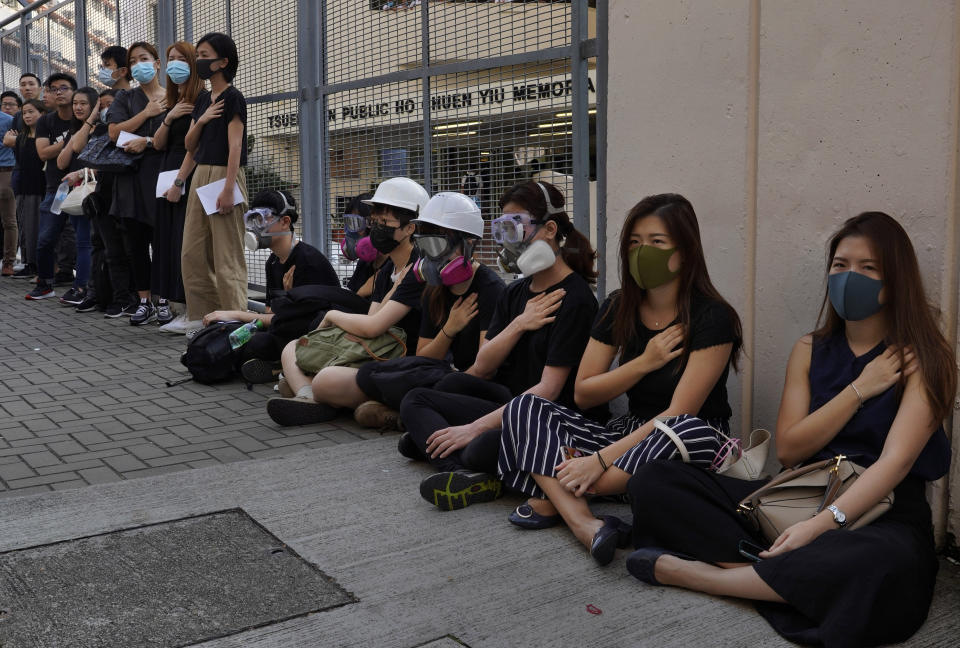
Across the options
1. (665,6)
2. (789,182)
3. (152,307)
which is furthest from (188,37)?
(789,182)

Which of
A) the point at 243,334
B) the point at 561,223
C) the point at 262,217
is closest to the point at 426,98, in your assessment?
the point at 262,217

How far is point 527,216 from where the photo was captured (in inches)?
176

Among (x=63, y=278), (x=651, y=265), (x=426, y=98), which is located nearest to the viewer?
(x=651, y=265)

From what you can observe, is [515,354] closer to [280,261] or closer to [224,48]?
[280,261]

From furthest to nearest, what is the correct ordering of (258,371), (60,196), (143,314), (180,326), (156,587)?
(60,196) < (143,314) < (180,326) < (258,371) < (156,587)

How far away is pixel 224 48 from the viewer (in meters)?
8.02

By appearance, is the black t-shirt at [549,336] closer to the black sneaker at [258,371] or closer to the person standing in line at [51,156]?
the black sneaker at [258,371]

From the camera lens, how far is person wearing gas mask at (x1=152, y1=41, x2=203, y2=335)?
8.42m

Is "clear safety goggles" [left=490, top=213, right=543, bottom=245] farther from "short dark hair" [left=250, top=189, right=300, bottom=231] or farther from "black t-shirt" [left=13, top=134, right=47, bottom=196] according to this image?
"black t-shirt" [left=13, top=134, right=47, bottom=196]

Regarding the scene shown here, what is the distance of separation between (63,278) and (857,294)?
11433 millimetres

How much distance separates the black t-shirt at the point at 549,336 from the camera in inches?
171

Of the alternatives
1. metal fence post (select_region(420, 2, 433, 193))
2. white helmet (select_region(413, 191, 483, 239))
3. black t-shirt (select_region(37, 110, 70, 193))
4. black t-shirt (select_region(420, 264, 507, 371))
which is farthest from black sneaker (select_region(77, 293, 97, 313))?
white helmet (select_region(413, 191, 483, 239))

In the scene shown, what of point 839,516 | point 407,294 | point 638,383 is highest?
point 407,294

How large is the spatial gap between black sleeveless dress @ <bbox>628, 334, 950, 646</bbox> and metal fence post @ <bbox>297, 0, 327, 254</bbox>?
6188 millimetres
